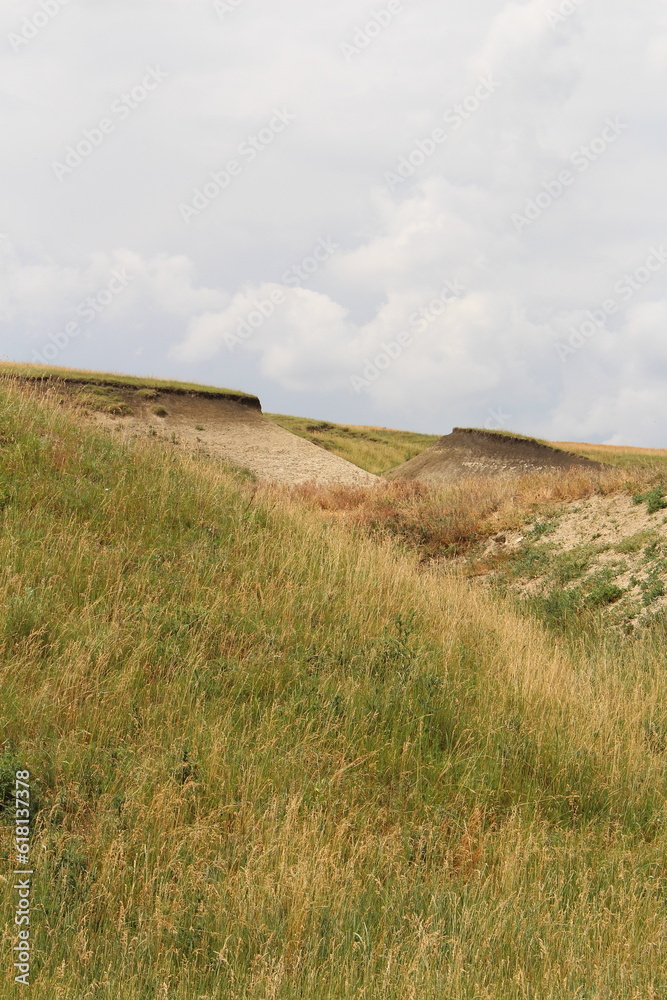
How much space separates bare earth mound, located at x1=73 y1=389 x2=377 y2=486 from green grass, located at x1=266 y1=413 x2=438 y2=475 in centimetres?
1472

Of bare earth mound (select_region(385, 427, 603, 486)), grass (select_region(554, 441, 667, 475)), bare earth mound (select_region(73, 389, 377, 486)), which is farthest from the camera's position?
grass (select_region(554, 441, 667, 475))

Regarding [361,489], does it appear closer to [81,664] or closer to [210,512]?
[210,512]

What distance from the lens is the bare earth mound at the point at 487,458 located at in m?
37.9

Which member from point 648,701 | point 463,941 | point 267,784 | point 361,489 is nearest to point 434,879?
point 463,941

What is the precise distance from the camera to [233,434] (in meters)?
36.9

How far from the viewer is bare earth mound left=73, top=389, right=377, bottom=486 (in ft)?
111

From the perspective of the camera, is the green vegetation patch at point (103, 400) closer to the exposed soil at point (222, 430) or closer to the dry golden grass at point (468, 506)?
the exposed soil at point (222, 430)

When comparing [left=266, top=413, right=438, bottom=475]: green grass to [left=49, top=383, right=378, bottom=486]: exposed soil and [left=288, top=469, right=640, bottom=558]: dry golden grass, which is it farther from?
[left=288, top=469, right=640, bottom=558]: dry golden grass

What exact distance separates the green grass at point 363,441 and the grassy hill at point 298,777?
44667 mm

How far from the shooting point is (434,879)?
4.08 m

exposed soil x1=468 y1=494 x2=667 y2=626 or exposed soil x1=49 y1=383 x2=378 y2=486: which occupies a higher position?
exposed soil x1=49 y1=383 x2=378 y2=486

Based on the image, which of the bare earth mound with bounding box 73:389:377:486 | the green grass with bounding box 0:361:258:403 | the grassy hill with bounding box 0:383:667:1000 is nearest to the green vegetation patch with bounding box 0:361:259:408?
the green grass with bounding box 0:361:258:403

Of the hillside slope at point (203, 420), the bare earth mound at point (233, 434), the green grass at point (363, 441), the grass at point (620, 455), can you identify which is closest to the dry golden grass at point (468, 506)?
the bare earth mound at point (233, 434)

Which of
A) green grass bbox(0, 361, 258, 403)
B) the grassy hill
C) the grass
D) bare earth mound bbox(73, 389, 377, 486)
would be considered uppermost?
the grass
